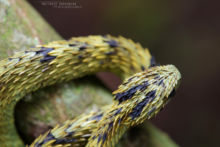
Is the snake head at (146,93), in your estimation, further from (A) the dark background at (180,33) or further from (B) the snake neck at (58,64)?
(A) the dark background at (180,33)

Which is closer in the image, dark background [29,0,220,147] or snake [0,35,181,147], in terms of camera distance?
snake [0,35,181,147]

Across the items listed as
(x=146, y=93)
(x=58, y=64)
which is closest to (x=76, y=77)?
(x=58, y=64)

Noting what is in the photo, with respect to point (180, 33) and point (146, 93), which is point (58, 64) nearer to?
point (146, 93)

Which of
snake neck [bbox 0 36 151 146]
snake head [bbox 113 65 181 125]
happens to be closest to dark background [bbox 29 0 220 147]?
snake neck [bbox 0 36 151 146]

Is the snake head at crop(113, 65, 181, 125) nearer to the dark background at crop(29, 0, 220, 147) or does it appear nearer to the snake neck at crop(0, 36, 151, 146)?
the snake neck at crop(0, 36, 151, 146)

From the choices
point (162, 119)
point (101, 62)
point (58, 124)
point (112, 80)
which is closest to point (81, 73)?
point (101, 62)

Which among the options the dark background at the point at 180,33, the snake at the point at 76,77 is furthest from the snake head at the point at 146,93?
the dark background at the point at 180,33
